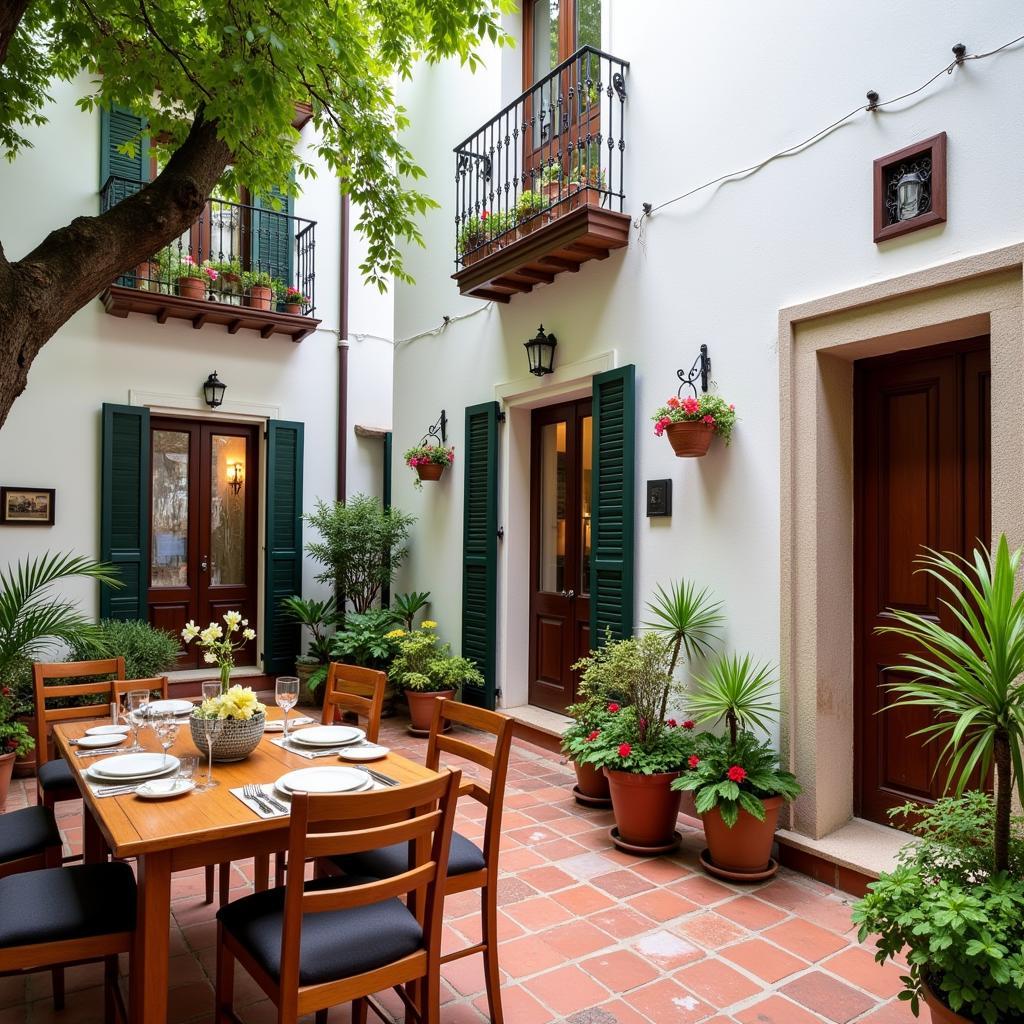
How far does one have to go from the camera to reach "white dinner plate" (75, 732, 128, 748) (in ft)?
8.95

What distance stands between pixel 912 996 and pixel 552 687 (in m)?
3.92

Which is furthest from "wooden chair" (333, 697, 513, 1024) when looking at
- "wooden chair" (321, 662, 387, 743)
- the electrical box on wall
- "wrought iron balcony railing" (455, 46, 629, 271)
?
"wrought iron balcony railing" (455, 46, 629, 271)

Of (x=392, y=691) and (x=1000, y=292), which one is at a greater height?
(x=1000, y=292)

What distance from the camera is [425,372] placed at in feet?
23.3

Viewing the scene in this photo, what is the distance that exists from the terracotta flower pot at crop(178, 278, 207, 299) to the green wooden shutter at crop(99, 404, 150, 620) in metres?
1.13

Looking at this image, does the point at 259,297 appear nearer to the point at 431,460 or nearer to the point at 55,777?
the point at 431,460

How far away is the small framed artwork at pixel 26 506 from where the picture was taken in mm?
6406

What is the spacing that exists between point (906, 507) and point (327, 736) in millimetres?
2766

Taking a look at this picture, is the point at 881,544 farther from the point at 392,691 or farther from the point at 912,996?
the point at 392,691

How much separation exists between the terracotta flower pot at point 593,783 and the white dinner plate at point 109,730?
2442mm

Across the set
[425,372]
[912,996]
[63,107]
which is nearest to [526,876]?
[912,996]

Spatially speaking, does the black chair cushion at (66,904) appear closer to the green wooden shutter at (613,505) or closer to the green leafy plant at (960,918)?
the green leafy plant at (960,918)

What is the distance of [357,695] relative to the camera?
11.3 ft

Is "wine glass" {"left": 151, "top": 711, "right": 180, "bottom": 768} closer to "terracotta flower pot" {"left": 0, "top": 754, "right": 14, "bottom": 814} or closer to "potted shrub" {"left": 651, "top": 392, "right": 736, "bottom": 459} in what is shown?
"terracotta flower pot" {"left": 0, "top": 754, "right": 14, "bottom": 814}
